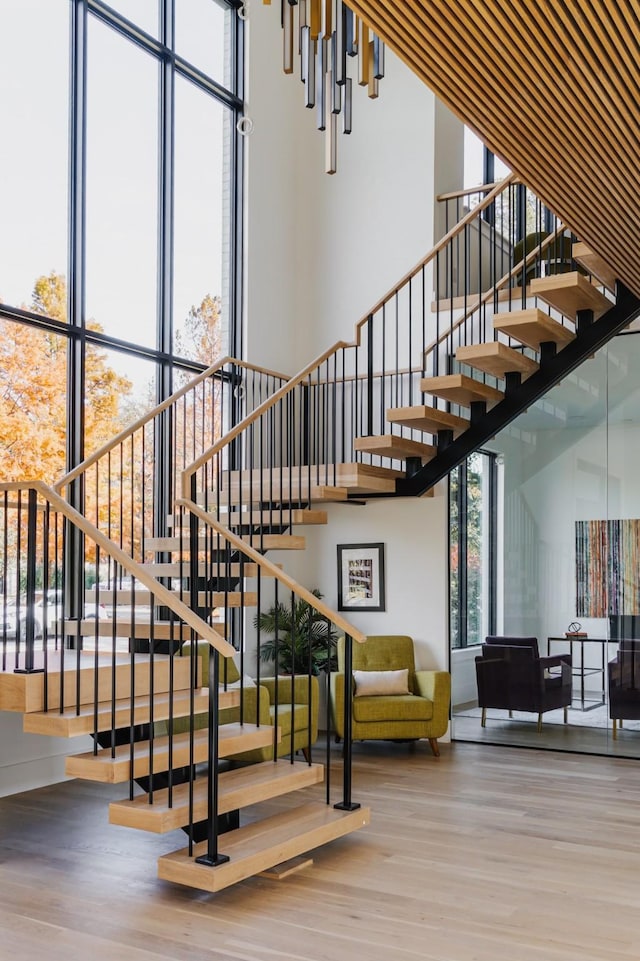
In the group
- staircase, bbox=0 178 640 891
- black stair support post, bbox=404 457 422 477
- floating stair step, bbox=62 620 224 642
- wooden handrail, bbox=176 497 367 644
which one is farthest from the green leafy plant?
wooden handrail, bbox=176 497 367 644

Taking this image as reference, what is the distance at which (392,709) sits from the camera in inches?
288

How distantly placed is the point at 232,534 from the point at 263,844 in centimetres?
151

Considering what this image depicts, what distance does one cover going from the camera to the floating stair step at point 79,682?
4500 millimetres

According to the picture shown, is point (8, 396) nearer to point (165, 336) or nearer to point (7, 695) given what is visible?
point (165, 336)

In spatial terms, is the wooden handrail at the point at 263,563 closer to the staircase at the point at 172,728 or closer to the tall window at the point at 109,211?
the staircase at the point at 172,728

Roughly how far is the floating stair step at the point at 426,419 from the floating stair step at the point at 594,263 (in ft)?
4.57

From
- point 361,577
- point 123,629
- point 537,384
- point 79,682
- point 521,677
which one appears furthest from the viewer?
point 361,577

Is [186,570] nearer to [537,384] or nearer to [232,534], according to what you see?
[232,534]

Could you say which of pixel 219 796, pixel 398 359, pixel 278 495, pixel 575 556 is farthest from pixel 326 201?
pixel 219 796

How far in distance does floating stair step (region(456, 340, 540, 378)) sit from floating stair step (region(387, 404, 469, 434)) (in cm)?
42

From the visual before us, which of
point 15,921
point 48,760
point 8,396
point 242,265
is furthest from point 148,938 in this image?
point 242,265

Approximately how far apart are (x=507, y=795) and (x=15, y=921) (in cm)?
327

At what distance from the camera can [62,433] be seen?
671cm

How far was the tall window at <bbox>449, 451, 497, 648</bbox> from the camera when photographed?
797 centimetres
